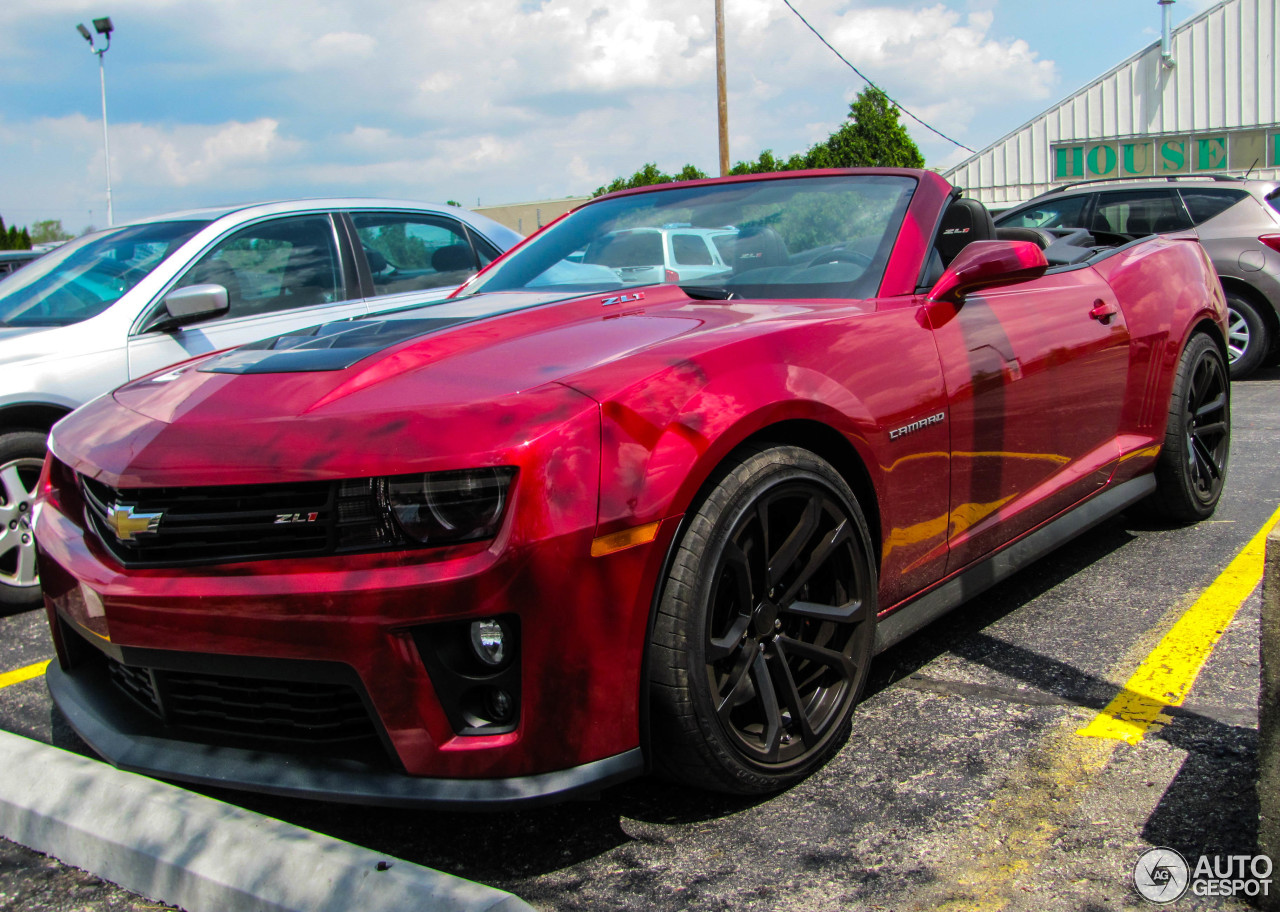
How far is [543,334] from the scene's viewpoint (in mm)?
2463

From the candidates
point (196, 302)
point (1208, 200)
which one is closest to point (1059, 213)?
point (1208, 200)

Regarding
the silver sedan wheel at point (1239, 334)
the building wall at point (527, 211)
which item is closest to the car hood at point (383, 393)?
the silver sedan wheel at point (1239, 334)

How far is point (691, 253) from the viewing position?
3.21 m

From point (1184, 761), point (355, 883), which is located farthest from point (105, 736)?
point (1184, 761)

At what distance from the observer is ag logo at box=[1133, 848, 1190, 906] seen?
191 cm

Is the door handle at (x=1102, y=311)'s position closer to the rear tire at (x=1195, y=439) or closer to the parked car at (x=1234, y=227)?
the rear tire at (x=1195, y=439)

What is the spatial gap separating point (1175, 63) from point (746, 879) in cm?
3305

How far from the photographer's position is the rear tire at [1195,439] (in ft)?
13.5

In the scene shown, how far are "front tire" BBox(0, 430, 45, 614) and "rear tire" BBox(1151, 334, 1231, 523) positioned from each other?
426cm

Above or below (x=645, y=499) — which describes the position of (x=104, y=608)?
below

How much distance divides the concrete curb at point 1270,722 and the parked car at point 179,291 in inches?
148

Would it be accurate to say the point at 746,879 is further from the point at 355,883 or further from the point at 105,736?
the point at 105,736

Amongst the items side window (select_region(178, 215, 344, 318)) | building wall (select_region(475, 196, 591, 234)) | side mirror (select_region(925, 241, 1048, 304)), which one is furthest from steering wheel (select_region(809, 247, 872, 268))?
building wall (select_region(475, 196, 591, 234))

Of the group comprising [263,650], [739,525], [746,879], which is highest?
[739,525]
